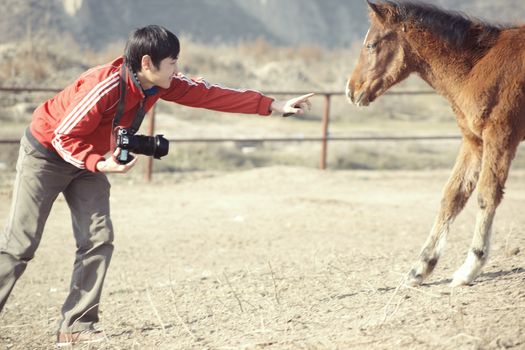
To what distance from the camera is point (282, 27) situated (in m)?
43.3

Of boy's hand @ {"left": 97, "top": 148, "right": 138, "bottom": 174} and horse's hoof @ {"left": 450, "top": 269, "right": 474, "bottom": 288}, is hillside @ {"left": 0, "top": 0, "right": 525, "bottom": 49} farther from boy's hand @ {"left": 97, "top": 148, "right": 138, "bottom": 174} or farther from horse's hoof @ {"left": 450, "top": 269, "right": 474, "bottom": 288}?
boy's hand @ {"left": 97, "top": 148, "right": 138, "bottom": 174}

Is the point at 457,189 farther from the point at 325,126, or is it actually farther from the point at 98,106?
the point at 325,126

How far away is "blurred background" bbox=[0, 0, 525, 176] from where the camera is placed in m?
15.1

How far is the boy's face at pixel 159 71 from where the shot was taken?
4.10 metres

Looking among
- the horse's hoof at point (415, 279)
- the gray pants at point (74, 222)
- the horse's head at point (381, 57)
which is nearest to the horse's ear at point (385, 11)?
the horse's head at point (381, 57)

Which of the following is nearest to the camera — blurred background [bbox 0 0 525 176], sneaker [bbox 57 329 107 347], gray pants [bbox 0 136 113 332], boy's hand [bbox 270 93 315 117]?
gray pants [bbox 0 136 113 332]

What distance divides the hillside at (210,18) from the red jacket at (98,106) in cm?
2335

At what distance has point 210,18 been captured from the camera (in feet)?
129

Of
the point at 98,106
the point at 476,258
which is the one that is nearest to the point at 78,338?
the point at 98,106

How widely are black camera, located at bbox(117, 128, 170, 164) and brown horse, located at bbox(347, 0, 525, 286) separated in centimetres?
168

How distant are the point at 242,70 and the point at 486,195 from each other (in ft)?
70.0

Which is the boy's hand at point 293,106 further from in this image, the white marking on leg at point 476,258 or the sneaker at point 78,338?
the sneaker at point 78,338

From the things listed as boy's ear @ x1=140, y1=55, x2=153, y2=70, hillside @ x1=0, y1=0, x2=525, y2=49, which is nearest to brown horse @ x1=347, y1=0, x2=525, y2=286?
boy's ear @ x1=140, y1=55, x2=153, y2=70

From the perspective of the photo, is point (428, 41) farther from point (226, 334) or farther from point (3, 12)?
point (3, 12)
